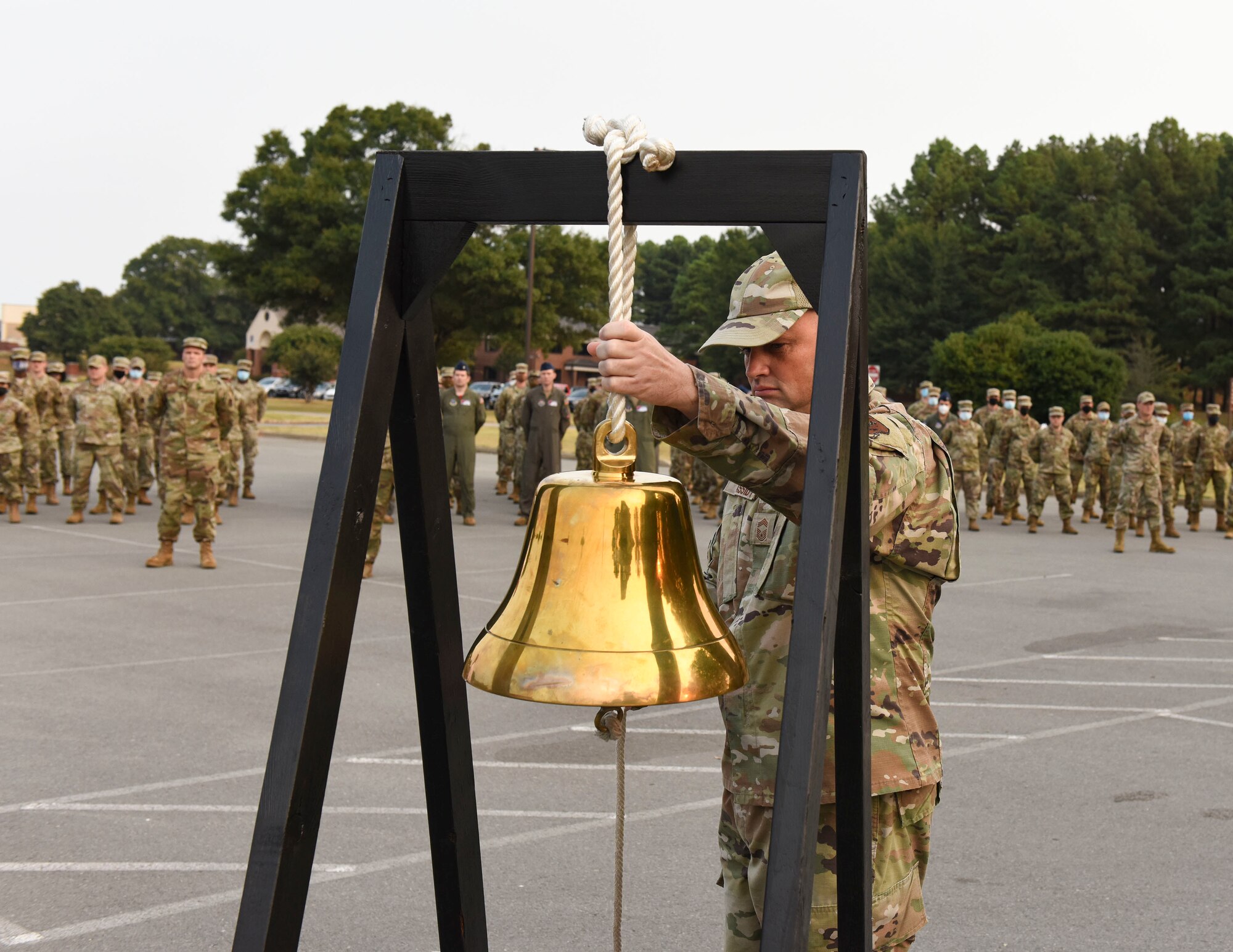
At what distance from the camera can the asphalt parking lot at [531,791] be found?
4.38 m

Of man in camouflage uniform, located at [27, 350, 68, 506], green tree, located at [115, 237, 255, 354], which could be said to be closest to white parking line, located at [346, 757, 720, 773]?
man in camouflage uniform, located at [27, 350, 68, 506]

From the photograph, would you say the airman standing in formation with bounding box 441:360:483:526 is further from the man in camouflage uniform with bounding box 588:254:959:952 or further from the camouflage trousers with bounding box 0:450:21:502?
the man in camouflage uniform with bounding box 588:254:959:952

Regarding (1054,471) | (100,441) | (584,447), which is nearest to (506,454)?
(584,447)

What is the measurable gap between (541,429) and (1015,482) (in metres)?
7.79

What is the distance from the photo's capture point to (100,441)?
1666 centimetres

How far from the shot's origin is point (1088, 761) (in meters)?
6.52

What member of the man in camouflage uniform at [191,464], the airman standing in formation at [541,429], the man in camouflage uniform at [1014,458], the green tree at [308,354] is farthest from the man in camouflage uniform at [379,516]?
the green tree at [308,354]

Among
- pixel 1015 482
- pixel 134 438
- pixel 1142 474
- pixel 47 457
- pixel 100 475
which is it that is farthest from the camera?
pixel 1015 482

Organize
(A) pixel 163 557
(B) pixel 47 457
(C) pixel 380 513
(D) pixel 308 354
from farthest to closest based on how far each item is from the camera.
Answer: (D) pixel 308 354 < (B) pixel 47 457 < (C) pixel 380 513 < (A) pixel 163 557

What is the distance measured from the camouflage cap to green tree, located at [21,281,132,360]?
90.9 meters

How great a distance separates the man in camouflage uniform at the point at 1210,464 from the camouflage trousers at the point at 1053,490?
242 cm

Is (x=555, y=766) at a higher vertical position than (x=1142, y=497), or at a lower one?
lower

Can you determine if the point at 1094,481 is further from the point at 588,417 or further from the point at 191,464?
the point at 191,464

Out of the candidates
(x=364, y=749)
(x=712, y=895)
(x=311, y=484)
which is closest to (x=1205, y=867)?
(x=712, y=895)
